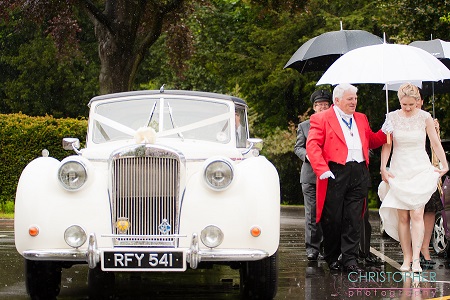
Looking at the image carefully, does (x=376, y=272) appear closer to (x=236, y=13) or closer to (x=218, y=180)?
(x=218, y=180)

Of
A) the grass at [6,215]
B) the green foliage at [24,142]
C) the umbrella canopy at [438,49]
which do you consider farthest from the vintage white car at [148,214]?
the green foliage at [24,142]

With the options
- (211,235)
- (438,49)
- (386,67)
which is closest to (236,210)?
(211,235)

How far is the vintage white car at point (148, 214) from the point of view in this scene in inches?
292

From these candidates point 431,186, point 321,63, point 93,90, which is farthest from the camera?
point 93,90

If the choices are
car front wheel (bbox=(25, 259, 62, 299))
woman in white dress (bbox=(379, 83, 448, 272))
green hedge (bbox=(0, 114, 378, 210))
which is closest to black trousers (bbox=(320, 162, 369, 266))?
woman in white dress (bbox=(379, 83, 448, 272))

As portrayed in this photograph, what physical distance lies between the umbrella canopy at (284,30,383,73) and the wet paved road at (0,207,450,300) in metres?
2.72

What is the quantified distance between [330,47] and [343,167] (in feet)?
9.20

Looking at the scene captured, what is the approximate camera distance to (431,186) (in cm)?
984

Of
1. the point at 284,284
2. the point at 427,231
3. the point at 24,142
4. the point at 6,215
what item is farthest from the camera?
the point at 24,142

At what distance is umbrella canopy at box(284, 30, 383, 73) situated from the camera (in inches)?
472

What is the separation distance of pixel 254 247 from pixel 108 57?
15515 mm

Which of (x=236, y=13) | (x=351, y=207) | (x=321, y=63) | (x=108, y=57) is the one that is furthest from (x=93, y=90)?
(x=351, y=207)

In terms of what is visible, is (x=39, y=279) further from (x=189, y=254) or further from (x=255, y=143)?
(x=255, y=143)

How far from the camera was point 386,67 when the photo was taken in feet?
33.2
